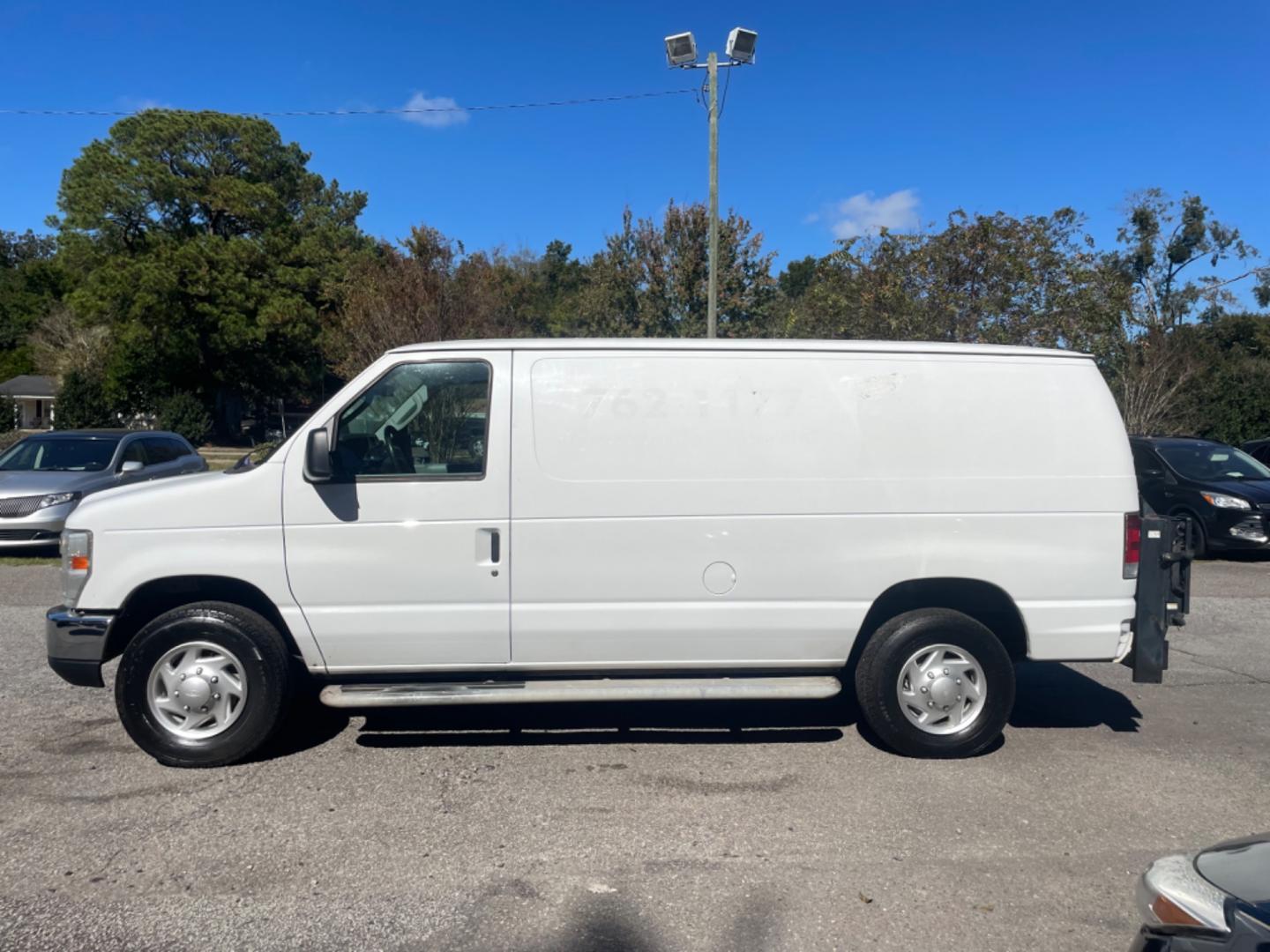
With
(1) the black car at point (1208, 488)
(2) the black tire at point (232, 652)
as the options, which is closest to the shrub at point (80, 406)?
(1) the black car at point (1208, 488)

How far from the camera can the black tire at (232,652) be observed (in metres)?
5.04

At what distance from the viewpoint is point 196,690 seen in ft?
16.7

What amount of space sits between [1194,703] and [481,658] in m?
4.85

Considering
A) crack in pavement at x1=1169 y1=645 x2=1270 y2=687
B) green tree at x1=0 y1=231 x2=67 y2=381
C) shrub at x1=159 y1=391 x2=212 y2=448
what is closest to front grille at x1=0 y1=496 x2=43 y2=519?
crack in pavement at x1=1169 y1=645 x2=1270 y2=687

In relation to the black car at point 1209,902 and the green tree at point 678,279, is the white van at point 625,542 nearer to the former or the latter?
the black car at point 1209,902

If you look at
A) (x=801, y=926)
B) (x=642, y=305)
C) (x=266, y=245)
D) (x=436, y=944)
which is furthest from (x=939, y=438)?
(x=266, y=245)

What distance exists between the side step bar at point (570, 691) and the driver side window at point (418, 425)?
111cm

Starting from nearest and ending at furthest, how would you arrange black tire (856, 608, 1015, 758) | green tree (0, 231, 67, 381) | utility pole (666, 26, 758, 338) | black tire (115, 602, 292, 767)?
black tire (115, 602, 292, 767)
black tire (856, 608, 1015, 758)
utility pole (666, 26, 758, 338)
green tree (0, 231, 67, 381)

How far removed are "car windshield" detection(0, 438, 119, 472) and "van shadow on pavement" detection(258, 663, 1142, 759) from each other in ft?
27.1

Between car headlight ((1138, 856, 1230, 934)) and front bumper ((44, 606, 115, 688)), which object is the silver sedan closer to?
front bumper ((44, 606, 115, 688))

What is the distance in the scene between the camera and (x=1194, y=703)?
6.66m

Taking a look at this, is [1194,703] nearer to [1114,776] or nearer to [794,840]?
[1114,776]

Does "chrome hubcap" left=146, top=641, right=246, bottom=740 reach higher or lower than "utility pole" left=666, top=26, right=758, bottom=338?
lower

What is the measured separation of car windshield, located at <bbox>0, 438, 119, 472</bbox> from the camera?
12805 mm
